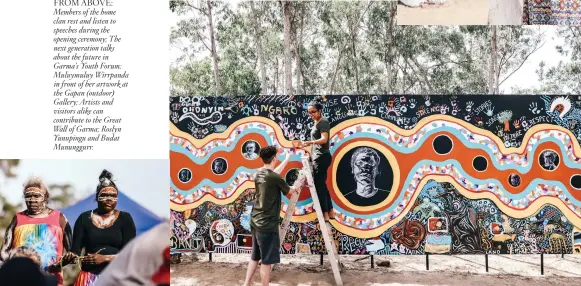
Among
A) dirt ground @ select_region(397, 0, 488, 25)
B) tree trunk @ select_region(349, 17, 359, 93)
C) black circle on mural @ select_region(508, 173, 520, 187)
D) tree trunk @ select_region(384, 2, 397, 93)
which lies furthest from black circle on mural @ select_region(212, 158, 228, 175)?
tree trunk @ select_region(349, 17, 359, 93)

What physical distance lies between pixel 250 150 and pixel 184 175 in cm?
84

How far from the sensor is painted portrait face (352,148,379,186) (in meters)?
5.71

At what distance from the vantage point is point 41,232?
4.78m

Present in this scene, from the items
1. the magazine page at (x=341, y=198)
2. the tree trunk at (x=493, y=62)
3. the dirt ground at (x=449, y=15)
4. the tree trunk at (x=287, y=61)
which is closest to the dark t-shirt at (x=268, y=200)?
the magazine page at (x=341, y=198)

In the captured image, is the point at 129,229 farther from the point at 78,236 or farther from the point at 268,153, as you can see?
the point at 268,153

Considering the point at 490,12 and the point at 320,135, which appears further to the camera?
the point at 490,12

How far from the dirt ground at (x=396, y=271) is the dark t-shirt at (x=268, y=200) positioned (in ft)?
3.48

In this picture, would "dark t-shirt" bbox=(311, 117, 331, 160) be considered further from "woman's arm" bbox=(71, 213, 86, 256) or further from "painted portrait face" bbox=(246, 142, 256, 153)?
"woman's arm" bbox=(71, 213, 86, 256)

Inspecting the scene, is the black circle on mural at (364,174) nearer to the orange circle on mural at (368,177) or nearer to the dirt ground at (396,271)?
the orange circle on mural at (368,177)

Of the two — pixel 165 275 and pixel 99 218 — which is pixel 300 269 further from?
pixel 99 218

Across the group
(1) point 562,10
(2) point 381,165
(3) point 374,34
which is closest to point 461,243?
(2) point 381,165

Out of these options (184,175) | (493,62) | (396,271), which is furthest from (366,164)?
(493,62)

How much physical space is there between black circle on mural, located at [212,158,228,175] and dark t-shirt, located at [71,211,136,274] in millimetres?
1340

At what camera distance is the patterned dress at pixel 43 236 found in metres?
4.74
